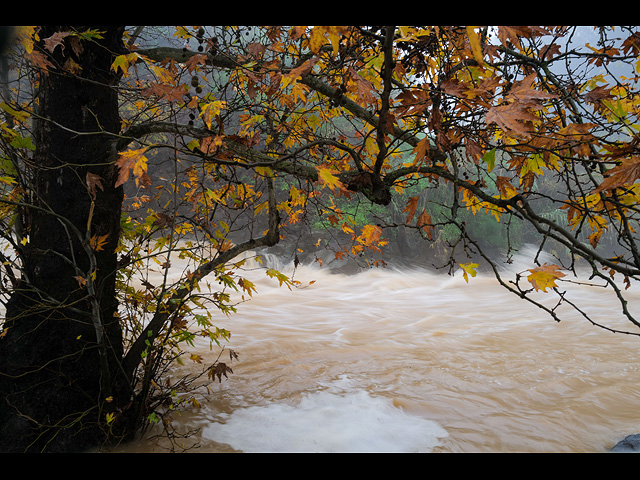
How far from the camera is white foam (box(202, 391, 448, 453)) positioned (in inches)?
104

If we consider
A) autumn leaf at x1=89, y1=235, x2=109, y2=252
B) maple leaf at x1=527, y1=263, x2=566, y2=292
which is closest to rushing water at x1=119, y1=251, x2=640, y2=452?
autumn leaf at x1=89, y1=235, x2=109, y2=252

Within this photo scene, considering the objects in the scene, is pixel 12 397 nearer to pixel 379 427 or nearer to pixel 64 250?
pixel 64 250

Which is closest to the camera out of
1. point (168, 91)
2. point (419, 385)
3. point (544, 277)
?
point (544, 277)

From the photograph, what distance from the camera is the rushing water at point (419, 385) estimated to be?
9.16ft

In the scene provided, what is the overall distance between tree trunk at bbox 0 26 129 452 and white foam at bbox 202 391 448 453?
846 mm

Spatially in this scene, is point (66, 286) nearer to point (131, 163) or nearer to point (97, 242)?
point (97, 242)

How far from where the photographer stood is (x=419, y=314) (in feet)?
24.6

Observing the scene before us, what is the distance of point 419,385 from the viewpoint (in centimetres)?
372

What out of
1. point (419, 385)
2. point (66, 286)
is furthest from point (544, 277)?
point (66, 286)

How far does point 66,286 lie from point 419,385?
3016 millimetres

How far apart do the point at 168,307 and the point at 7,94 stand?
1.54 meters

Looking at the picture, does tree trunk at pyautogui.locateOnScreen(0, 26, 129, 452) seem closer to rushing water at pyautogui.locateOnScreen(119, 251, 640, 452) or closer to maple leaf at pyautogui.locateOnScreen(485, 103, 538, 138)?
rushing water at pyautogui.locateOnScreen(119, 251, 640, 452)

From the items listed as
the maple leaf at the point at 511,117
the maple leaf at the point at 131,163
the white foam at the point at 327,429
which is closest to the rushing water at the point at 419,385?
the white foam at the point at 327,429

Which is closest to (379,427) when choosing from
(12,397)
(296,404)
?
(296,404)
